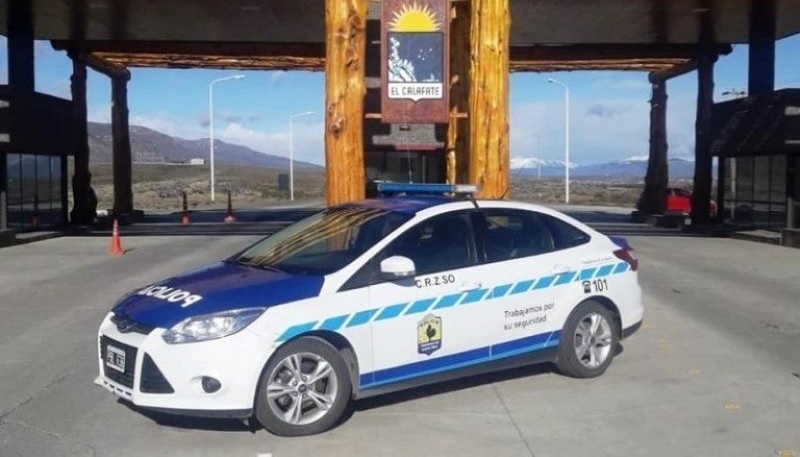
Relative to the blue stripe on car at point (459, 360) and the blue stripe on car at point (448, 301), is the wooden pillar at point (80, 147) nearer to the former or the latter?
the blue stripe on car at point (459, 360)

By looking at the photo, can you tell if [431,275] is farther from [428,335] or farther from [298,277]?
[298,277]

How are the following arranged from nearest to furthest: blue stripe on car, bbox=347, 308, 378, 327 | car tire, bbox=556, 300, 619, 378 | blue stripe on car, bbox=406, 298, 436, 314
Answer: blue stripe on car, bbox=347, 308, 378, 327 → blue stripe on car, bbox=406, 298, 436, 314 → car tire, bbox=556, 300, 619, 378

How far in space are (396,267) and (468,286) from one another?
777mm

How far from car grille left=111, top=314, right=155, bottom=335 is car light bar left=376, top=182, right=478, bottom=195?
2.81 meters

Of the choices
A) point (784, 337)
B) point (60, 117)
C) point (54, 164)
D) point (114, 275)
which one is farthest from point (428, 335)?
point (54, 164)

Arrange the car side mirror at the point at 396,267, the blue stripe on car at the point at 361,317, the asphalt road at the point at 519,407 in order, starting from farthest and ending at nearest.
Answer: the car side mirror at the point at 396,267
the blue stripe on car at the point at 361,317
the asphalt road at the point at 519,407

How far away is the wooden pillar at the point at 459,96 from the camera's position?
640 inches

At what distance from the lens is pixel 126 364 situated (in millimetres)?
6359

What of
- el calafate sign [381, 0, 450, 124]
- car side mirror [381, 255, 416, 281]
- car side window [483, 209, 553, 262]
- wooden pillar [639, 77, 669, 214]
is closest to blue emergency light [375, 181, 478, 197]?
car side window [483, 209, 553, 262]

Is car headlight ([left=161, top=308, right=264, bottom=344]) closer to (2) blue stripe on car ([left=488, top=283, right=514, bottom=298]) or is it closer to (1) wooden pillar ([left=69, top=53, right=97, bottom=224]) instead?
(2) blue stripe on car ([left=488, top=283, right=514, bottom=298])

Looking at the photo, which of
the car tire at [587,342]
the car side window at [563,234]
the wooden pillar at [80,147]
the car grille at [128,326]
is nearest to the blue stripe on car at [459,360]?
the car tire at [587,342]

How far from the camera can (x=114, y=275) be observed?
1653 centimetres

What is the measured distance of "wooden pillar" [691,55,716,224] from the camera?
96.0ft

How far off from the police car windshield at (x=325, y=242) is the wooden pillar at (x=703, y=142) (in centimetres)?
2351
